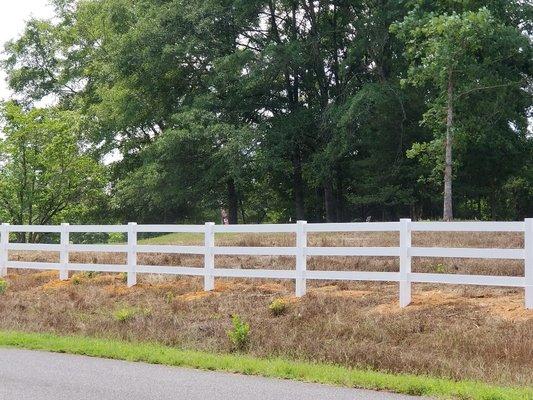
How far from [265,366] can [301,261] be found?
4.43 m

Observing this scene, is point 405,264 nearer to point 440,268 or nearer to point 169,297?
point 440,268

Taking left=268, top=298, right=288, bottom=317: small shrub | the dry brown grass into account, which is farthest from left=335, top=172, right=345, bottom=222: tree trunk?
left=268, top=298, right=288, bottom=317: small shrub

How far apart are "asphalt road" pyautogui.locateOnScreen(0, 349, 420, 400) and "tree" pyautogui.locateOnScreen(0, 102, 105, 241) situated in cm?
3560

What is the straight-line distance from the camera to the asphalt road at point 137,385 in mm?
7359

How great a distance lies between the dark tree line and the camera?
33156 mm

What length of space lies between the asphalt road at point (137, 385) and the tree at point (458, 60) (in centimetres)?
2062

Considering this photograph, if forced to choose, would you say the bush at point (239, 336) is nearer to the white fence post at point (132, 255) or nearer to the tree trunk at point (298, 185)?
the white fence post at point (132, 255)

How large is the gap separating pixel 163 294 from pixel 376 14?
26275mm

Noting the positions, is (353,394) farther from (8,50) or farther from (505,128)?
(8,50)

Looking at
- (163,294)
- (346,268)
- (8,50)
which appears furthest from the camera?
(8,50)

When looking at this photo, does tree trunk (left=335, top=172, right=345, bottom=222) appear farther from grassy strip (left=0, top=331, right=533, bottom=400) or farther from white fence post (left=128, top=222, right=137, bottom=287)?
grassy strip (left=0, top=331, right=533, bottom=400)

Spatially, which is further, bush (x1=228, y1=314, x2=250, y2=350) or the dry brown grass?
bush (x1=228, y1=314, x2=250, y2=350)

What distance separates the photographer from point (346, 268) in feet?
53.6

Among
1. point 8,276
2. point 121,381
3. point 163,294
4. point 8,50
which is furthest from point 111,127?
point 121,381
